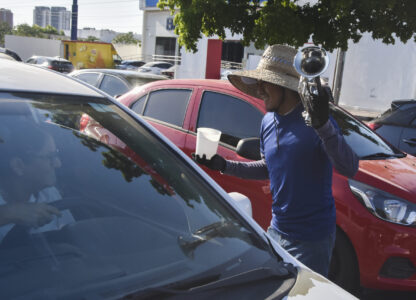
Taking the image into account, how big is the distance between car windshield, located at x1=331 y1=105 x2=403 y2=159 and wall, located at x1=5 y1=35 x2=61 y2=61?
4003cm

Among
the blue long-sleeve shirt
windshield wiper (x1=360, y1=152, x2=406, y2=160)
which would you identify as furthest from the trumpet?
windshield wiper (x1=360, y1=152, x2=406, y2=160)

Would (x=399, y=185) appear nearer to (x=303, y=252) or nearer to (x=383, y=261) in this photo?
(x=383, y=261)

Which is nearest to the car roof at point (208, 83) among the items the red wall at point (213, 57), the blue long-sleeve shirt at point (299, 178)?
the blue long-sleeve shirt at point (299, 178)

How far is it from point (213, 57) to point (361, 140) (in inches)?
535

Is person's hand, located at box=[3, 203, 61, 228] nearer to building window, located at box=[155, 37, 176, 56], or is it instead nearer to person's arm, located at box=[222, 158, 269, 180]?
person's arm, located at box=[222, 158, 269, 180]

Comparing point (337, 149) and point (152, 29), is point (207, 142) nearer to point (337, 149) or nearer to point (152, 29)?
point (337, 149)

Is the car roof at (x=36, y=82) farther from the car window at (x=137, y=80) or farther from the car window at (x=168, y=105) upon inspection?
the car window at (x=137, y=80)

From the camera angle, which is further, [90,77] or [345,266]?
[90,77]

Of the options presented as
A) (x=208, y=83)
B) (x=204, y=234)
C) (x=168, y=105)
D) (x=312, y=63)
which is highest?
(x=312, y=63)

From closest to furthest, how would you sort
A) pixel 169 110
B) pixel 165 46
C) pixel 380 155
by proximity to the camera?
pixel 380 155
pixel 169 110
pixel 165 46

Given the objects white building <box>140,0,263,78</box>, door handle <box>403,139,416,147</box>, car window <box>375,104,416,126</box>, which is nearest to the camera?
door handle <box>403,139,416,147</box>

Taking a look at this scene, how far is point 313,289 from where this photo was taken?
1573 millimetres

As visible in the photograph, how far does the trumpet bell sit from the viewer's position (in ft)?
5.84

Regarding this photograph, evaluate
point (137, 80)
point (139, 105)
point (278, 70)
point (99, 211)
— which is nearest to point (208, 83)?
point (139, 105)
